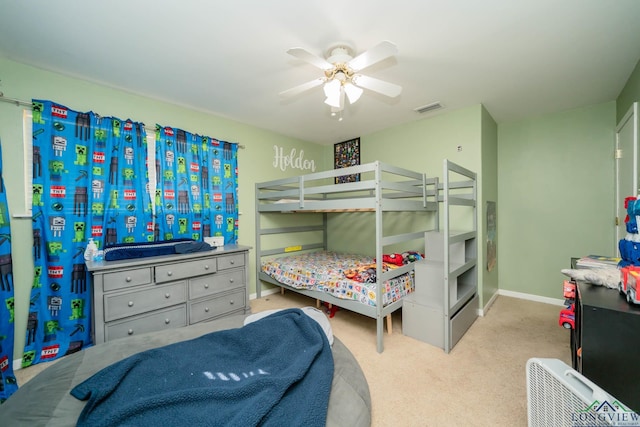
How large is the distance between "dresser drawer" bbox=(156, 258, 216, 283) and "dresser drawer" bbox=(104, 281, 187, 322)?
0.08m

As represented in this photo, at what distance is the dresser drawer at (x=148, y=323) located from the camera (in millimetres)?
2066

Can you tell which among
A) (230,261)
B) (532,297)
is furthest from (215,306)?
(532,297)

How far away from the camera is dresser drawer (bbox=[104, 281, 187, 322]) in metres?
2.04

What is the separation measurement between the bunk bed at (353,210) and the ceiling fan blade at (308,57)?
33.4 inches

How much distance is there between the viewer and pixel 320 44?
1897 mm

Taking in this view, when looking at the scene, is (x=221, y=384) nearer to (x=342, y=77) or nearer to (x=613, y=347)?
(x=613, y=347)

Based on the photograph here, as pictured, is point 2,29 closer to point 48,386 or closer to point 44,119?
point 44,119

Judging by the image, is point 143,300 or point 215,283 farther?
point 215,283

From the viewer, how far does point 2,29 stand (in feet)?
5.64

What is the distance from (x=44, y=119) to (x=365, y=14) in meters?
2.72

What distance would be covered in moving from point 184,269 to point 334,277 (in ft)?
4.92

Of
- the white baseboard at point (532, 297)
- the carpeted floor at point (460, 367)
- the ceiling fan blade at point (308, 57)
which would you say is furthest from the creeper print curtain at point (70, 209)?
the white baseboard at point (532, 297)

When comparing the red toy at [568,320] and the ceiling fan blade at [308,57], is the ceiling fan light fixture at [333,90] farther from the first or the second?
the red toy at [568,320]

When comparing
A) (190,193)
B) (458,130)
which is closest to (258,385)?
(190,193)
